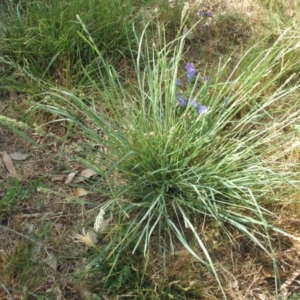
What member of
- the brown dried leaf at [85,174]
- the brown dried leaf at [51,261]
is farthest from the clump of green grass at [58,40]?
the brown dried leaf at [51,261]

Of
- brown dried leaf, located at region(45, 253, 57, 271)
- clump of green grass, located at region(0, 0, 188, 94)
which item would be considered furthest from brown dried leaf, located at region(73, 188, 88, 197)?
clump of green grass, located at region(0, 0, 188, 94)

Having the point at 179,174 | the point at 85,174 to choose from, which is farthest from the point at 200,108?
the point at 85,174

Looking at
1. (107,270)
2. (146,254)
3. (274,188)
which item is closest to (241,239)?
(274,188)

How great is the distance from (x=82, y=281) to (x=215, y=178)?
2.34 ft

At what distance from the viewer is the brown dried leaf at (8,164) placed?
2.36m

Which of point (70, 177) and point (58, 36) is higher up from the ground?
point (58, 36)

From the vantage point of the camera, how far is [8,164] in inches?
94.2

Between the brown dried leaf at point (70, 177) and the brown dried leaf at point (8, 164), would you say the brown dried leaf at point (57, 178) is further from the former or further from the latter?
the brown dried leaf at point (8, 164)

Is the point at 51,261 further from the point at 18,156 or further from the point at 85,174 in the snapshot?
the point at 18,156

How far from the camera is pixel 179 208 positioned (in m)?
2.08

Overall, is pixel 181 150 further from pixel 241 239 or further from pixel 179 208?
pixel 241 239

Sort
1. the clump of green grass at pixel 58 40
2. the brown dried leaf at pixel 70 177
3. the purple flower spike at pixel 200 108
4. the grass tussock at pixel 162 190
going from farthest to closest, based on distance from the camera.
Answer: the clump of green grass at pixel 58 40 → the brown dried leaf at pixel 70 177 → the purple flower spike at pixel 200 108 → the grass tussock at pixel 162 190

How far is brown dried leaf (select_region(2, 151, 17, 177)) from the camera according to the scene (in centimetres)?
236

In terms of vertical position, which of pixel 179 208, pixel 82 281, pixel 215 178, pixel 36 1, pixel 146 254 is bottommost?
pixel 82 281
